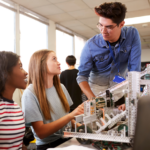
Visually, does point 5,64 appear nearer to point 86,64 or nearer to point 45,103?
point 45,103

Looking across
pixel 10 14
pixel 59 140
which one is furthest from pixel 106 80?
pixel 10 14

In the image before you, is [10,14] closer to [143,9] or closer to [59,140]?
[143,9]

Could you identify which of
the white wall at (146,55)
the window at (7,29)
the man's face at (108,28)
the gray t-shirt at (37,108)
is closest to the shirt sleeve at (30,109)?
the gray t-shirt at (37,108)

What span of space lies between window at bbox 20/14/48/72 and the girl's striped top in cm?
317

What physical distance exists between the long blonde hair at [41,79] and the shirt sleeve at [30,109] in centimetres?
5

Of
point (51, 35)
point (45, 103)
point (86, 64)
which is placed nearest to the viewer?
point (45, 103)

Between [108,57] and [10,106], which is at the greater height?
[108,57]

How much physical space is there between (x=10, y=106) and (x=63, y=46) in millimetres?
4884

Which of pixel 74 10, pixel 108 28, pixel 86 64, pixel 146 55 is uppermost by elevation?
pixel 74 10

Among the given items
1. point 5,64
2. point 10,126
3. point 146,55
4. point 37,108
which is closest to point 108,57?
point 37,108

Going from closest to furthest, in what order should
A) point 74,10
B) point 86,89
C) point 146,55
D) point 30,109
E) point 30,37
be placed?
point 30,109
point 86,89
point 74,10
point 30,37
point 146,55

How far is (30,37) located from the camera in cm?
444

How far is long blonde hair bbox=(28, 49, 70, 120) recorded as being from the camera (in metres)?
1.31

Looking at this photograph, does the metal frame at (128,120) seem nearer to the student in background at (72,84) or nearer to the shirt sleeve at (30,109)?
the shirt sleeve at (30,109)
